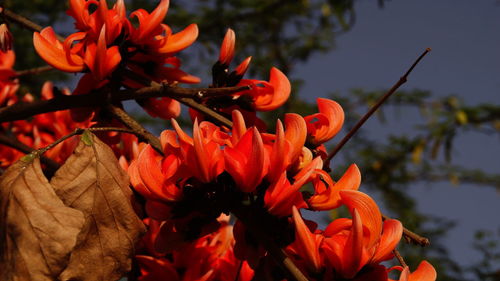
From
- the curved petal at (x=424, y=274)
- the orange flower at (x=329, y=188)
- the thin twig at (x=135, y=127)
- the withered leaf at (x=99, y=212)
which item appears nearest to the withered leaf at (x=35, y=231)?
the withered leaf at (x=99, y=212)

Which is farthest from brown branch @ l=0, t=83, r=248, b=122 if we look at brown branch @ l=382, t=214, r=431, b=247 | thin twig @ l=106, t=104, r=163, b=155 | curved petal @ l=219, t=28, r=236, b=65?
brown branch @ l=382, t=214, r=431, b=247

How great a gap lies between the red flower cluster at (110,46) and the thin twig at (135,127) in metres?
0.05

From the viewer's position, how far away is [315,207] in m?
0.57

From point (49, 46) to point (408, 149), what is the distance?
13.8 feet

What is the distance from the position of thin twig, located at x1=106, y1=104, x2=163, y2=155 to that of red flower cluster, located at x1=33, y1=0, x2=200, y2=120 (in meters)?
0.05

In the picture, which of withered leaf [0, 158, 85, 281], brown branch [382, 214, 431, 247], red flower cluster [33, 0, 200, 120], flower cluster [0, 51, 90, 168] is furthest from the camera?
flower cluster [0, 51, 90, 168]

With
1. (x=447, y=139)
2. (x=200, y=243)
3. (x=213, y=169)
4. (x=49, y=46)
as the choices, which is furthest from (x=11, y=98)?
(x=447, y=139)

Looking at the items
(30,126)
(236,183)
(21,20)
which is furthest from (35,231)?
(30,126)

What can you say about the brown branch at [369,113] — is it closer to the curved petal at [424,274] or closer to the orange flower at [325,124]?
the orange flower at [325,124]

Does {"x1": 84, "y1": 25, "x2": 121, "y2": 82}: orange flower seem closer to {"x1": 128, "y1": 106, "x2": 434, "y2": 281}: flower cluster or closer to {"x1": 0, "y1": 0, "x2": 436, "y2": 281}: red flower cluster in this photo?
{"x1": 0, "y1": 0, "x2": 436, "y2": 281}: red flower cluster

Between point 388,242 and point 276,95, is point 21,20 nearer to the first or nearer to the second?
point 276,95

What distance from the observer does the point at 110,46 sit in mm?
717

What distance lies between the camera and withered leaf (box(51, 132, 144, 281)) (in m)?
0.53

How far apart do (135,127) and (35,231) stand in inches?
7.6
